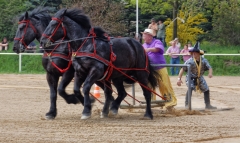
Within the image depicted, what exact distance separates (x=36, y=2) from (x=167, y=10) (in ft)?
25.9

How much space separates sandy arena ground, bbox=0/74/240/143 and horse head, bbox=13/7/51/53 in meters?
1.48

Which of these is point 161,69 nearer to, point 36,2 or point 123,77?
point 123,77

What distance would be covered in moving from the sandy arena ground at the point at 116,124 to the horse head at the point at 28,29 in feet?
4.85

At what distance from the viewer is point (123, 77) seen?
13875mm

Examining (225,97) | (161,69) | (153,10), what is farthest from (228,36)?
(161,69)

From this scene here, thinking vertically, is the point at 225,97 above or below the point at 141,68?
below

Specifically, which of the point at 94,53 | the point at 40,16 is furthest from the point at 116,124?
the point at 40,16

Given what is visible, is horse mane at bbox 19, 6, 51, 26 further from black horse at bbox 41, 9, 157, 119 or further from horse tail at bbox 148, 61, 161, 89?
horse tail at bbox 148, 61, 161, 89

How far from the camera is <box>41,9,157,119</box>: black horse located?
12.7 meters

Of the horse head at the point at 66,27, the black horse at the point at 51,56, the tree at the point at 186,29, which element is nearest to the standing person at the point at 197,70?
the black horse at the point at 51,56

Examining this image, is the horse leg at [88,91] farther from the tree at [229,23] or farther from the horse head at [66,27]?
the tree at [229,23]

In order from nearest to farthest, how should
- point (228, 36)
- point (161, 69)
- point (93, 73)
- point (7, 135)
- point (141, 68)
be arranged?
point (7, 135)
point (93, 73)
point (141, 68)
point (161, 69)
point (228, 36)

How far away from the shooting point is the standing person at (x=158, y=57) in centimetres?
1452

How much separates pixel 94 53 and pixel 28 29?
5.89 feet
